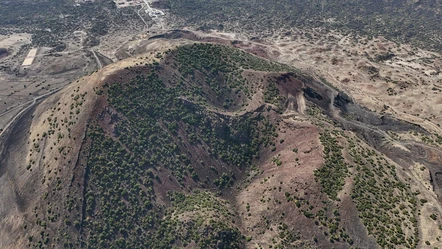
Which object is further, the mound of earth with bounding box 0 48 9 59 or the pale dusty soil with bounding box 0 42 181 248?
the mound of earth with bounding box 0 48 9 59

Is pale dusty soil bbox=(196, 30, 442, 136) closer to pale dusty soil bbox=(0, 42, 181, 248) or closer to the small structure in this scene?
the small structure

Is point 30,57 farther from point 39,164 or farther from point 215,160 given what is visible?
point 215,160

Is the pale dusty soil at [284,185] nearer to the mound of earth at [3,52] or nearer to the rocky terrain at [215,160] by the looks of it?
the rocky terrain at [215,160]

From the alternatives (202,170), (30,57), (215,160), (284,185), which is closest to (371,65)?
(284,185)

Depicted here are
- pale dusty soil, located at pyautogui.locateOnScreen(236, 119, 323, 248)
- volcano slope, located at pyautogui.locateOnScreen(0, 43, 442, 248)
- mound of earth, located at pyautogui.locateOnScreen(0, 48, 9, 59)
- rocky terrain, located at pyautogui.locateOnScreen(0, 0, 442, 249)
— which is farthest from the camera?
mound of earth, located at pyautogui.locateOnScreen(0, 48, 9, 59)

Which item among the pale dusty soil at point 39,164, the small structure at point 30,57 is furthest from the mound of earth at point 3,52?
the pale dusty soil at point 39,164

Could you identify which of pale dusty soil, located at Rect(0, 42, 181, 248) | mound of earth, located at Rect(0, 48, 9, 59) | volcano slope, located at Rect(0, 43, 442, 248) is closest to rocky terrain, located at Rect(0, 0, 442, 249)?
volcano slope, located at Rect(0, 43, 442, 248)

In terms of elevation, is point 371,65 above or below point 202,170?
below

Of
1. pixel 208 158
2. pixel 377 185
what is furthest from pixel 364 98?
pixel 208 158
